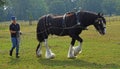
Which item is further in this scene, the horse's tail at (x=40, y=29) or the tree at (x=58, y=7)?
the tree at (x=58, y=7)

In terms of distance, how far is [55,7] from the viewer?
153 m

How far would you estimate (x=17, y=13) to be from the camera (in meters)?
156

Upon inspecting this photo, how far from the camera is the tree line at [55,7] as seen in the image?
140788mm

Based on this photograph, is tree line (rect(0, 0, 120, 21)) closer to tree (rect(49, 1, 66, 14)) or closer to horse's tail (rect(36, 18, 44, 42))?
tree (rect(49, 1, 66, 14))

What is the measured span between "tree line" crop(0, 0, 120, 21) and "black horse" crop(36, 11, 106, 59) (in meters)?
112

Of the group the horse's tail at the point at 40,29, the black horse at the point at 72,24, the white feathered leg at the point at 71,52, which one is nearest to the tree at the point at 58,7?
the horse's tail at the point at 40,29

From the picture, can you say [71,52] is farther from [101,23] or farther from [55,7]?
[55,7]

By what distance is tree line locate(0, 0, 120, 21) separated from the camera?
14079 cm

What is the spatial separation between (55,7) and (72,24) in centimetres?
13672

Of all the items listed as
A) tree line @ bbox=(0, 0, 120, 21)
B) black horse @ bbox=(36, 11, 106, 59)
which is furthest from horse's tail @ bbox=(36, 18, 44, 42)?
tree line @ bbox=(0, 0, 120, 21)

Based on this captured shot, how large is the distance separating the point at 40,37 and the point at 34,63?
2.75 meters

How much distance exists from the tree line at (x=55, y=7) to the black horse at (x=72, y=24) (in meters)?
112

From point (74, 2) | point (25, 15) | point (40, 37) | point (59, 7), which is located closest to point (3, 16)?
point (25, 15)

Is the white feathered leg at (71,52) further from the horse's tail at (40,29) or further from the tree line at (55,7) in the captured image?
the tree line at (55,7)
